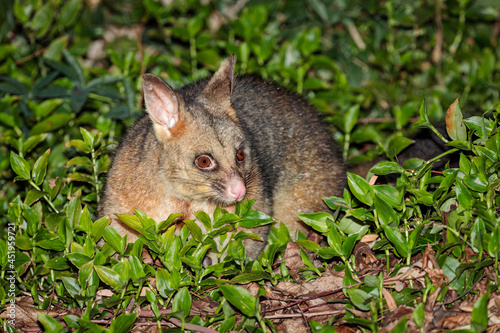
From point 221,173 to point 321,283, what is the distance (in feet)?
3.37

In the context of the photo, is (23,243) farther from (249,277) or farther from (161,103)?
(249,277)

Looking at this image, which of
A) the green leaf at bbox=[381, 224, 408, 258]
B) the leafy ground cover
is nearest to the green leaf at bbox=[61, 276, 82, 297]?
the leafy ground cover

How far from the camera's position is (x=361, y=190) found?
12.4ft

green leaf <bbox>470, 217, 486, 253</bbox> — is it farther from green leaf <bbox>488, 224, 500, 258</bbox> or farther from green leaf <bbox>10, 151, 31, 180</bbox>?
green leaf <bbox>10, 151, 31, 180</bbox>

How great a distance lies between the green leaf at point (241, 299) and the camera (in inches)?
131

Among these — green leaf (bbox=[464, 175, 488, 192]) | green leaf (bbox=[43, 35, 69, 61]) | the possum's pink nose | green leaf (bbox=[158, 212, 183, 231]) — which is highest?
green leaf (bbox=[43, 35, 69, 61])

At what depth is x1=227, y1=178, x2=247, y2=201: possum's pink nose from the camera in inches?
145

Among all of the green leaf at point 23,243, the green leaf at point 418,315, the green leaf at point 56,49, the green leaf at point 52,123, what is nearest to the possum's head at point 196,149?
the green leaf at point 23,243

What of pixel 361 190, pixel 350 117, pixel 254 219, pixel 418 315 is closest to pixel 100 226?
pixel 254 219

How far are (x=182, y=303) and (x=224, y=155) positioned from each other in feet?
3.23

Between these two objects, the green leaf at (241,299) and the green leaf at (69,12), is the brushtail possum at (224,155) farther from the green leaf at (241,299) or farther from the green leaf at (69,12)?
the green leaf at (69,12)

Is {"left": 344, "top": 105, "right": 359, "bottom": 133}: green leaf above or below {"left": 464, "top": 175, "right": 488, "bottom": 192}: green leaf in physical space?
below

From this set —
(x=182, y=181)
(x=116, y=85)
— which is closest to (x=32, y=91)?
(x=116, y=85)

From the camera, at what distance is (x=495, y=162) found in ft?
11.9
